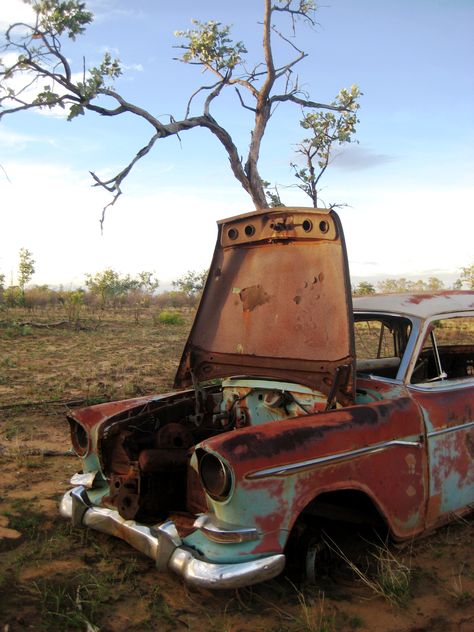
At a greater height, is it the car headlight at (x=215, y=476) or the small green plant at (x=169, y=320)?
the small green plant at (x=169, y=320)

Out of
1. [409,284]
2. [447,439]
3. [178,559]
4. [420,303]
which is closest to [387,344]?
[420,303]

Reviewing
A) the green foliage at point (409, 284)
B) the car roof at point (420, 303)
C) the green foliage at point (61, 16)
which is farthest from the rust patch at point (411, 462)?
the green foliage at point (409, 284)

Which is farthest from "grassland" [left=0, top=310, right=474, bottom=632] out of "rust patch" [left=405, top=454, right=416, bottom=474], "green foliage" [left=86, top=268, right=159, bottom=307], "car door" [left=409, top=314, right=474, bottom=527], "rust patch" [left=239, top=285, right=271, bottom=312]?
"green foliage" [left=86, top=268, right=159, bottom=307]

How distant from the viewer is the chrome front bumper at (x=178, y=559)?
261 cm

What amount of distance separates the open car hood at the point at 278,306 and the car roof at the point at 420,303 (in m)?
0.61

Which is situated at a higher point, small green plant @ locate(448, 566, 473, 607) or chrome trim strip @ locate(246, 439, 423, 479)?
chrome trim strip @ locate(246, 439, 423, 479)

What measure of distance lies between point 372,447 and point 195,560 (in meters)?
1.11

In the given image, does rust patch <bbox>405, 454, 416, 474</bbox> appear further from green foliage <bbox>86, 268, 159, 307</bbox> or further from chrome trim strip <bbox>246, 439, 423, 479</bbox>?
green foliage <bbox>86, 268, 159, 307</bbox>

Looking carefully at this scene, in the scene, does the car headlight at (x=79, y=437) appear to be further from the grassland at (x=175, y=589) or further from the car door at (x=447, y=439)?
the car door at (x=447, y=439)

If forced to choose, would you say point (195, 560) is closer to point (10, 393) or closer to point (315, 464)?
point (315, 464)

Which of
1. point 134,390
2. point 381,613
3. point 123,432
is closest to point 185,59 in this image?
point 134,390

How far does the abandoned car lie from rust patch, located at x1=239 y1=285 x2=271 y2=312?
0.02m

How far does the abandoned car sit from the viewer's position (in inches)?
108

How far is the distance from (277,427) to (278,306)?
122 cm
